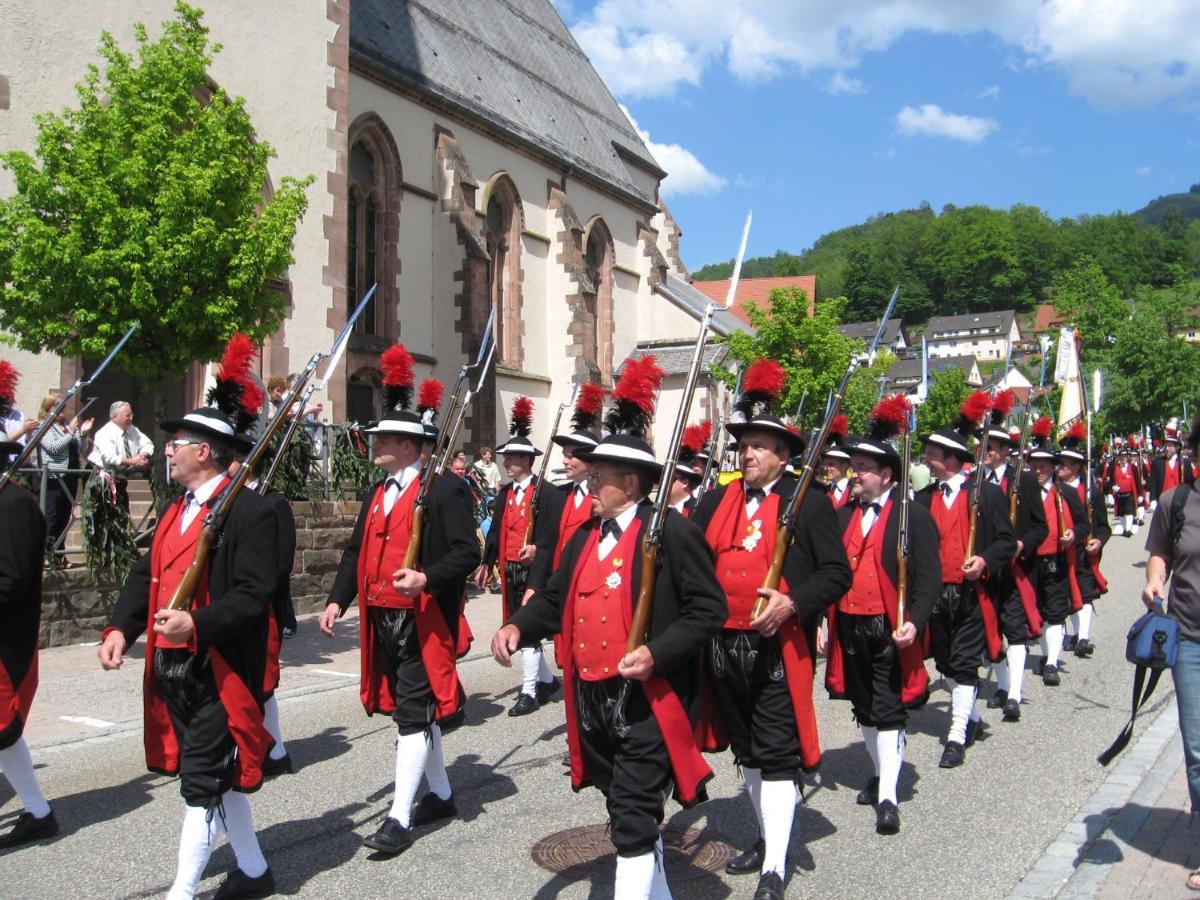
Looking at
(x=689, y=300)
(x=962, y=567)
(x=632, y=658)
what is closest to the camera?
(x=632, y=658)

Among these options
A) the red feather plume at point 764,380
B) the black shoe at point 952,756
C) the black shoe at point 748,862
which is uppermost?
the red feather plume at point 764,380

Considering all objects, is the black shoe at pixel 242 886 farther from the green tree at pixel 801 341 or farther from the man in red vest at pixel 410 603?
the green tree at pixel 801 341

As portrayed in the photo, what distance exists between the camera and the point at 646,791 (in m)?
4.07

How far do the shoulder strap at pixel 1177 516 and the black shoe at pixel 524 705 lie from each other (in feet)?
16.5

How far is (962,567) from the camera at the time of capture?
24.6 ft

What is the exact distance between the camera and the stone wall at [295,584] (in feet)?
34.6

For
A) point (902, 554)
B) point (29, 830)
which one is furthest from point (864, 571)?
point (29, 830)

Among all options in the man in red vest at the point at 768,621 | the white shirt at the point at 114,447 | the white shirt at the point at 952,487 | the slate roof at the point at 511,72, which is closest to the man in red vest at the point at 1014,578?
the white shirt at the point at 952,487

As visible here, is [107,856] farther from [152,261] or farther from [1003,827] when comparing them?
[152,261]

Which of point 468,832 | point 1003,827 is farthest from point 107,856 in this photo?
point 1003,827

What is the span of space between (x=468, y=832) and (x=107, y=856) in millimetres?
1667

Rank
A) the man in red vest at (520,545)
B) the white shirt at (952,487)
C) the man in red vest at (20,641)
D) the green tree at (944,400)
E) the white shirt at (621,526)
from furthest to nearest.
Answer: the green tree at (944,400) → the man in red vest at (520,545) → the white shirt at (952,487) → the man in red vest at (20,641) → the white shirt at (621,526)

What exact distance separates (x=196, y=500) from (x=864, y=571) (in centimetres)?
345

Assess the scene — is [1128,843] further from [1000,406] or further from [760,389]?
[1000,406]
